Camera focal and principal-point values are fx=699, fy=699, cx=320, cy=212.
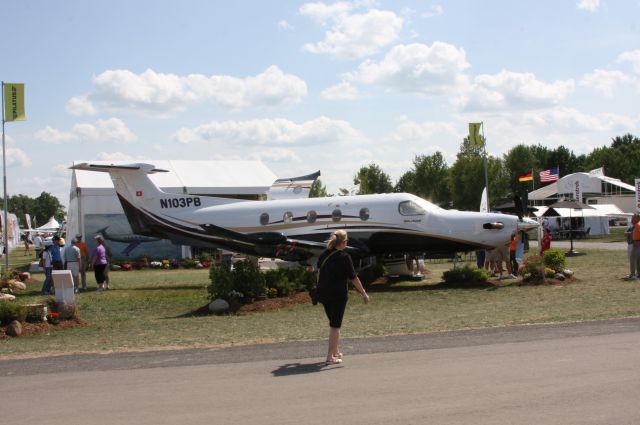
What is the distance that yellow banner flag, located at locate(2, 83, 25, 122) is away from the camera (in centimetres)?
3073

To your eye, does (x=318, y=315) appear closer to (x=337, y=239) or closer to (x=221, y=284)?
(x=221, y=284)

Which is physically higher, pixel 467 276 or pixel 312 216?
pixel 312 216

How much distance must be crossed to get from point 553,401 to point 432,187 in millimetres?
93275

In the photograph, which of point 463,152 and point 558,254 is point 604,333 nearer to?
point 558,254

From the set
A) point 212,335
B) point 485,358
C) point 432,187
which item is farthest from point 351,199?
point 432,187

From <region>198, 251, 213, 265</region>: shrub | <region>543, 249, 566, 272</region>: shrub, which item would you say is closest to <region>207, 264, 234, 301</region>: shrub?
<region>543, 249, 566, 272</region>: shrub

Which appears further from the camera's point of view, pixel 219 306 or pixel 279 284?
pixel 279 284

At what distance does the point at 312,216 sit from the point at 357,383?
16303 millimetres

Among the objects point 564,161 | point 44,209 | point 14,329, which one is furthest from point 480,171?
point 44,209

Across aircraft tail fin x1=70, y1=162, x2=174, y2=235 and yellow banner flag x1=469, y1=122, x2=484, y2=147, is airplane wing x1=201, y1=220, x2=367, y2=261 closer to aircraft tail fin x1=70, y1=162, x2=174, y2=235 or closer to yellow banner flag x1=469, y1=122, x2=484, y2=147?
aircraft tail fin x1=70, y1=162, x2=174, y2=235

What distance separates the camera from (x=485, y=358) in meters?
9.34

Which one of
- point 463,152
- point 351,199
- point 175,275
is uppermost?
point 463,152

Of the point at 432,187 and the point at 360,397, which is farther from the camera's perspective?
the point at 432,187

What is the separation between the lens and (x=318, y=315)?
1602cm
